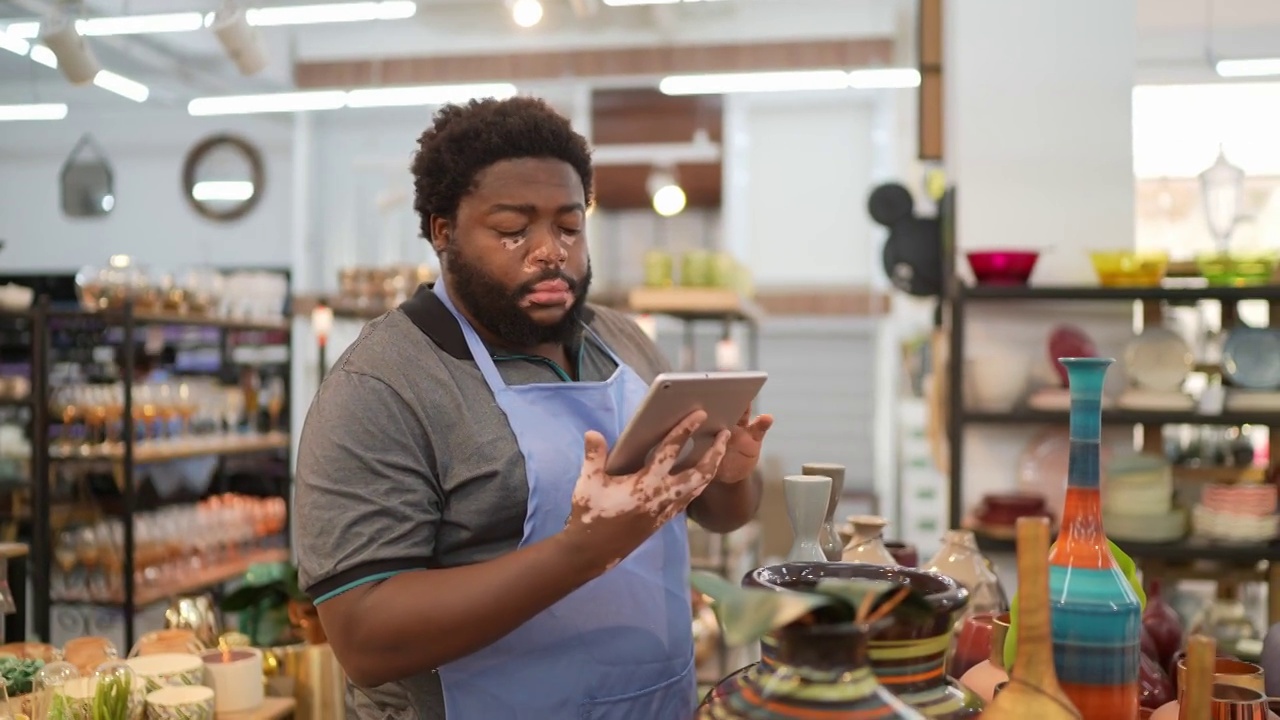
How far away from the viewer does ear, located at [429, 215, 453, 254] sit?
5.94ft

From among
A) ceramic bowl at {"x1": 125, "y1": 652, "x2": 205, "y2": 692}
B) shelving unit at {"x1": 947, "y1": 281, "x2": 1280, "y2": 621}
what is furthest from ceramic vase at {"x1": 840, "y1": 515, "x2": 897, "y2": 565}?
shelving unit at {"x1": 947, "y1": 281, "x2": 1280, "y2": 621}

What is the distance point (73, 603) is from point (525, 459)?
474cm

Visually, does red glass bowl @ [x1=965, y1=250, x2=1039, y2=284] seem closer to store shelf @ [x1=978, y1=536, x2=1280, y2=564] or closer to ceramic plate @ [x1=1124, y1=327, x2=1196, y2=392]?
ceramic plate @ [x1=1124, y1=327, x2=1196, y2=392]

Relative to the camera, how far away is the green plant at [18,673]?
6.86 ft

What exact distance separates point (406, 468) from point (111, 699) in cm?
87

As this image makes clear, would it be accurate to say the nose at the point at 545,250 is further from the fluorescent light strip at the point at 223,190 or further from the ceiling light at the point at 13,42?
the fluorescent light strip at the point at 223,190

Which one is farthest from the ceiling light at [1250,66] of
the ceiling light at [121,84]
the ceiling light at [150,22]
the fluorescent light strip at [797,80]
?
the ceiling light at [121,84]

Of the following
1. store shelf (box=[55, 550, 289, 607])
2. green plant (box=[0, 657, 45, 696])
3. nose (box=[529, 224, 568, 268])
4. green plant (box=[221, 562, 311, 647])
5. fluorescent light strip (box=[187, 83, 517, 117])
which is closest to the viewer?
nose (box=[529, 224, 568, 268])

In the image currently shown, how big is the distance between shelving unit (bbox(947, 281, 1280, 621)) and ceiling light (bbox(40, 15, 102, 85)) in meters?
4.45

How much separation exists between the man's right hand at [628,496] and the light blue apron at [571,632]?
0.88 ft

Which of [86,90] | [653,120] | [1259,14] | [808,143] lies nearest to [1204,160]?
[1259,14]

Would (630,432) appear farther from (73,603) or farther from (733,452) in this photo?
(73,603)

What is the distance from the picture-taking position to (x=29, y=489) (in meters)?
5.62

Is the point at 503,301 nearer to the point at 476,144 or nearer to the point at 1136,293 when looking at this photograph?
the point at 476,144
